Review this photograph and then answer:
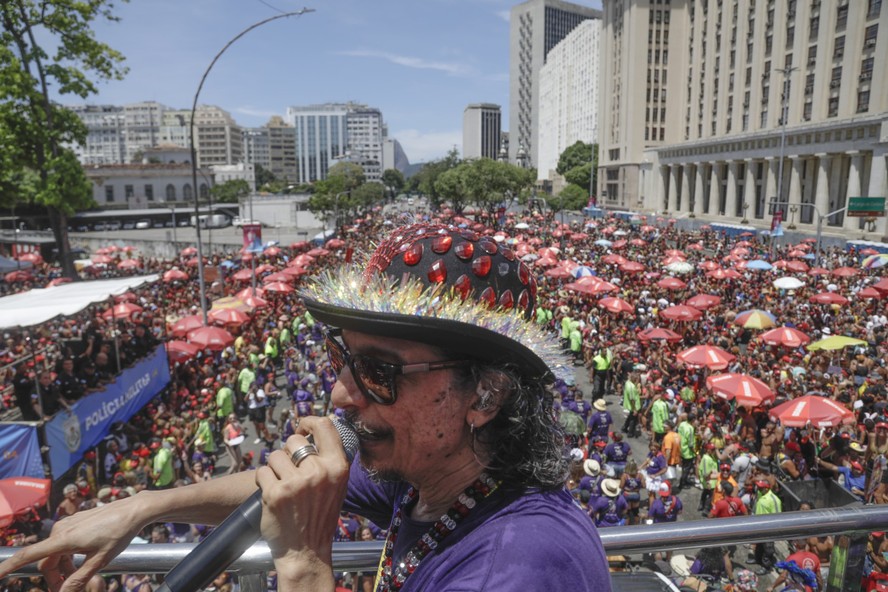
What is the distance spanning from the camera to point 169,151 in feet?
420

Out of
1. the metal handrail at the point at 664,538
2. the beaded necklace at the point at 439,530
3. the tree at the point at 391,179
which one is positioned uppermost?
the tree at the point at 391,179

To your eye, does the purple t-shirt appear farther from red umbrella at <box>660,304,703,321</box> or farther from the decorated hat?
red umbrella at <box>660,304,703,321</box>

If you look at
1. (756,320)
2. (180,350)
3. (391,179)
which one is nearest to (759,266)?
(756,320)

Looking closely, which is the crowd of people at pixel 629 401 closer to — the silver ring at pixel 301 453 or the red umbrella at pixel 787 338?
the red umbrella at pixel 787 338

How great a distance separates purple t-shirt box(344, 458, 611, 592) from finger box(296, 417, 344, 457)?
318 mm

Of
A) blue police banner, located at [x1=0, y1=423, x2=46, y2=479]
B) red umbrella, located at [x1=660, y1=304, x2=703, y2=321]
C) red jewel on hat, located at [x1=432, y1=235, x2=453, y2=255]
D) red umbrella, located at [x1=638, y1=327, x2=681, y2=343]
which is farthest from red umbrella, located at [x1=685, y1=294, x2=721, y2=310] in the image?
red jewel on hat, located at [x1=432, y1=235, x2=453, y2=255]

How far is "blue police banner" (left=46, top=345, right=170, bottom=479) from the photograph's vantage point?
10836mm

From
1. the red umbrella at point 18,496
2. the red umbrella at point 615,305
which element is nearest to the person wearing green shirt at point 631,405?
the red umbrella at point 615,305

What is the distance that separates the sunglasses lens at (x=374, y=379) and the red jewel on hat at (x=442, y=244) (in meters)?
0.34

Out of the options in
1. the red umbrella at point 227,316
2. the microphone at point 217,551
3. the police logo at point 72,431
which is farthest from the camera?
the red umbrella at point 227,316

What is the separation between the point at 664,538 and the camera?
1886 millimetres

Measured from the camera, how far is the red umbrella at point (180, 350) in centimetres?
1623

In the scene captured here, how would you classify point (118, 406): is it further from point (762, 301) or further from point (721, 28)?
point (721, 28)

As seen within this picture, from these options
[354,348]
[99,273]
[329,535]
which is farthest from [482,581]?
[99,273]
